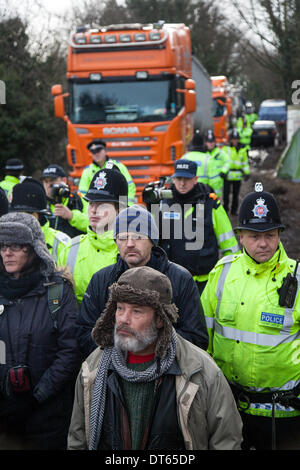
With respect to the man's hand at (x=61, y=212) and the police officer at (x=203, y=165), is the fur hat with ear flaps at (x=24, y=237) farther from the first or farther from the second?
the police officer at (x=203, y=165)

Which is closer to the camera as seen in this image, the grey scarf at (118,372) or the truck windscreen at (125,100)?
the grey scarf at (118,372)

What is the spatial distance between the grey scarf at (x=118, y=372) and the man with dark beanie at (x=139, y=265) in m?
0.73

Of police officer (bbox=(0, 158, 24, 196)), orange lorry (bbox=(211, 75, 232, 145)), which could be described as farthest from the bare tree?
police officer (bbox=(0, 158, 24, 196))

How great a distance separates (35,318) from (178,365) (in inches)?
46.4

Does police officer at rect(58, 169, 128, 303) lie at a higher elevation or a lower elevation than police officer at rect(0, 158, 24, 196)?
higher

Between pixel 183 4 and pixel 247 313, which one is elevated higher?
pixel 183 4

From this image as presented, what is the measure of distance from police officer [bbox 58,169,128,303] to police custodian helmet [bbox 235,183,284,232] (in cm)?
117

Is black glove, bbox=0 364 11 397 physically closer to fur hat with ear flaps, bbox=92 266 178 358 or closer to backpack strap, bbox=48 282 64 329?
backpack strap, bbox=48 282 64 329

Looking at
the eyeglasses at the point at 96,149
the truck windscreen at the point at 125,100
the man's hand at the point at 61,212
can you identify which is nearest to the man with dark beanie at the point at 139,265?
the man's hand at the point at 61,212

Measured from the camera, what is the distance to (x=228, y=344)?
4.04 meters

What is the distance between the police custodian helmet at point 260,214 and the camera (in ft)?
13.2

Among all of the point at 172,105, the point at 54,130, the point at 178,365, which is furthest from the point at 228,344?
the point at 54,130

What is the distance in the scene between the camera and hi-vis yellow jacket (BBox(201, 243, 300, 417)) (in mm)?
3871
